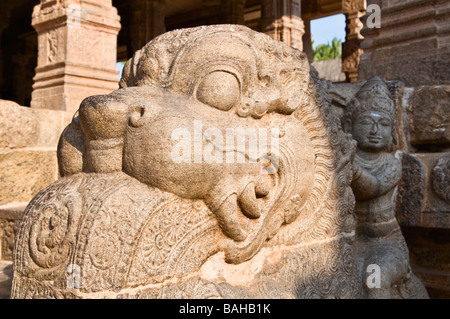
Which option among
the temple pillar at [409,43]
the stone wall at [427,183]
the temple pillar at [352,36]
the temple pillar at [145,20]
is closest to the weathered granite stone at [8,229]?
the stone wall at [427,183]

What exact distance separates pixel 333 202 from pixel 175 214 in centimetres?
78

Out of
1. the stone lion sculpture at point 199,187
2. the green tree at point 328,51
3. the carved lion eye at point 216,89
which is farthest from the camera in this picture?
the green tree at point 328,51

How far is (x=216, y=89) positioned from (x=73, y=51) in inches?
151

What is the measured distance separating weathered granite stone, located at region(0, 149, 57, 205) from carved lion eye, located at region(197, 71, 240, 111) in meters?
2.29

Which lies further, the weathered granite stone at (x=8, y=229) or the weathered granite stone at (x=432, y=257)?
the weathered granite stone at (x=8, y=229)

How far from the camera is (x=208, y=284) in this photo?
1.53m

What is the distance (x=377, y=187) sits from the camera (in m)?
2.27

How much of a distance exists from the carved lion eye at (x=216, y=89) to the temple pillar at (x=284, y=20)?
24.5 ft

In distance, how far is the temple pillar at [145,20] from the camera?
10203mm

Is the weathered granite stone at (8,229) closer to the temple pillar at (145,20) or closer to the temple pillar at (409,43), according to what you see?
the temple pillar at (409,43)

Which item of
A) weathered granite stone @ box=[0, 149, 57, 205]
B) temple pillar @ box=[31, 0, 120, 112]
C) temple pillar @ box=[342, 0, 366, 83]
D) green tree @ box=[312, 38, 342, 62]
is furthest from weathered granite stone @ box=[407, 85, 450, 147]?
green tree @ box=[312, 38, 342, 62]

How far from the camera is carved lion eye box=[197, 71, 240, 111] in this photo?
162 cm
